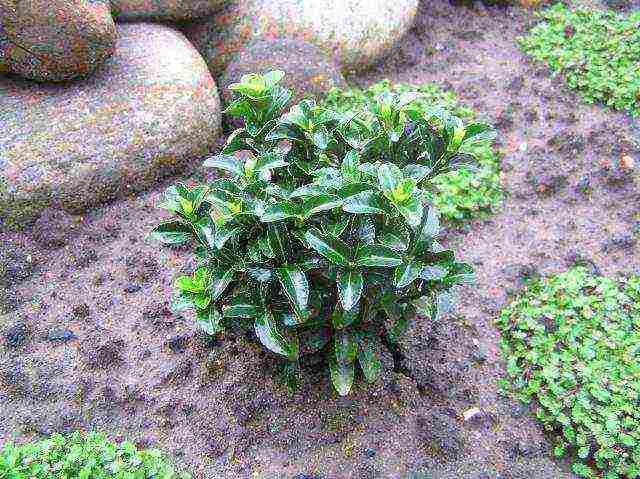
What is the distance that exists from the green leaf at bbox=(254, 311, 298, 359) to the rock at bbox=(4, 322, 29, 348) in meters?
1.35

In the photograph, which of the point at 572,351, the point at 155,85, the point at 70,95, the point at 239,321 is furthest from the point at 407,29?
the point at 239,321

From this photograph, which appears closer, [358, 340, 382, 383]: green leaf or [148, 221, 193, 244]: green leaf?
[148, 221, 193, 244]: green leaf

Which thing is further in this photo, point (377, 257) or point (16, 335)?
point (16, 335)

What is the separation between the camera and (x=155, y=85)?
12.3 feet

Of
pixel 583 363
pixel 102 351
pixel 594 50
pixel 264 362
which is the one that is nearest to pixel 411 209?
pixel 264 362

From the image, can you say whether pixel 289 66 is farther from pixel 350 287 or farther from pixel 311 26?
pixel 350 287

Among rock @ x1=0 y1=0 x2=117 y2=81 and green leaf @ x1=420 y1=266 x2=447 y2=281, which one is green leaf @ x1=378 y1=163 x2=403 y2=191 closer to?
green leaf @ x1=420 y1=266 x2=447 y2=281

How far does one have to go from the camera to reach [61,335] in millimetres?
3037

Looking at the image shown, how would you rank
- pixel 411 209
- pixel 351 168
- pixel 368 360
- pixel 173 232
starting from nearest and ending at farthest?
1. pixel 411 209
2. pixel 351 168
3. pixel 173 232
4. pixel 368 360

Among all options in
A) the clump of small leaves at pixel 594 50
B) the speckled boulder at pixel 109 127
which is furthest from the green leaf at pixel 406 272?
the clump of small leaves at pixel 594 50

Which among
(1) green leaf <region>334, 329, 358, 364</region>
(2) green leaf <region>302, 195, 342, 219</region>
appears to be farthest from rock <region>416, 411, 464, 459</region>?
(2) green leaf <region>302, 195, 342, 219</region>

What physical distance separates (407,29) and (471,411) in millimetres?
→ 3380

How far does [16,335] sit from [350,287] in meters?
1.77

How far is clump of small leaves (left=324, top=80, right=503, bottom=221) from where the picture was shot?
151 inches
